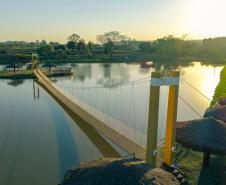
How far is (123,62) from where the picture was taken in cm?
4444

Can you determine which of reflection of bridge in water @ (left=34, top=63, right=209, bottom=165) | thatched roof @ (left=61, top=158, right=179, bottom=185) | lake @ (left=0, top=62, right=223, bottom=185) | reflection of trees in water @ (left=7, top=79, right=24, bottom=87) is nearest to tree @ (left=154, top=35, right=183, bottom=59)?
reflection of trees in water @ (left=7, top=79, right=24, bottom=87)

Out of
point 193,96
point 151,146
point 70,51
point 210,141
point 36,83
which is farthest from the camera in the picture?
point 70,51

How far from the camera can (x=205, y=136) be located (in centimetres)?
703

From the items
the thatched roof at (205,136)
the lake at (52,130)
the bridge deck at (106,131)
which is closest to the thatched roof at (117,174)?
the thatched roof at (205,136)

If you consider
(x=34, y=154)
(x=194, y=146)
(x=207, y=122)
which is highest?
(x=207, y=122)

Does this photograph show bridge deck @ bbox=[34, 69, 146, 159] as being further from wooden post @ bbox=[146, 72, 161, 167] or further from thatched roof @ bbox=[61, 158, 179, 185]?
thatched roof @ bbox=[61, 158, 179, 185]

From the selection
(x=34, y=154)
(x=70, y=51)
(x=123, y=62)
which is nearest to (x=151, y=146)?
(x=34, y=154)

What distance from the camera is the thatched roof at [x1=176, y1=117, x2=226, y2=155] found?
269 inches

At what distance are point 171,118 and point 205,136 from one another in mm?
1051

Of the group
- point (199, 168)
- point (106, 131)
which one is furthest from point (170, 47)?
point (199, 168)

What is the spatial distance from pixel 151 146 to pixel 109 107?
801 cm

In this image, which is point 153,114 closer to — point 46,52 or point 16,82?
point 16,82

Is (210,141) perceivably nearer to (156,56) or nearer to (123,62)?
(123,62)

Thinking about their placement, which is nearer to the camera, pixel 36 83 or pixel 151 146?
pixel 151 146
